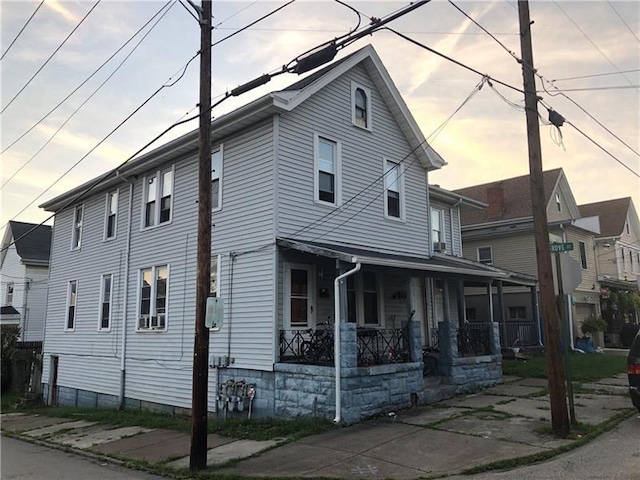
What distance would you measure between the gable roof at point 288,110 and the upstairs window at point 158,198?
43cm

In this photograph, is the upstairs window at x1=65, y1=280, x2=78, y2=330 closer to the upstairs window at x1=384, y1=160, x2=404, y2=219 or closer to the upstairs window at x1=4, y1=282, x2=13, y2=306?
the upstairs window at x1=384, y1=160, x2=404, y2=219

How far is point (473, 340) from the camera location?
14781 millimetres

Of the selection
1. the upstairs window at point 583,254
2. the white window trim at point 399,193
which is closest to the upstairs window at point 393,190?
the white window trim at point 399,193

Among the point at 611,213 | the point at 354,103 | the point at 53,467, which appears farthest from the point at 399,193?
the point at 611,213

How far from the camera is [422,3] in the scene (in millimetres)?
7480

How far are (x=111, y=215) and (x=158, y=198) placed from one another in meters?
3.35

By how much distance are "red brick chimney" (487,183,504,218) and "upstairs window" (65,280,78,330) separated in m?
20.7

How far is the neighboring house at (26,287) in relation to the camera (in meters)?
29.8

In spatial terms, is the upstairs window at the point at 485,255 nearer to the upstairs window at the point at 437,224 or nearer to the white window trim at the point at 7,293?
the upstairs window at the point at 437,224

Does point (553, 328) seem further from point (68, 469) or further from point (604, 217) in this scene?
point (604, 217)

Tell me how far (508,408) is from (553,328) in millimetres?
3126

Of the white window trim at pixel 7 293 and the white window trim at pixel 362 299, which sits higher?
the white window trim at pixel 7 293

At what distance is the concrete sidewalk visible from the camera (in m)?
7.57

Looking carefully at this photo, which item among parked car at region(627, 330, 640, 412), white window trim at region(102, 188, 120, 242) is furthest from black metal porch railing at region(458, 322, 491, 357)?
white window trim at region(102, 188, 120, 242)
